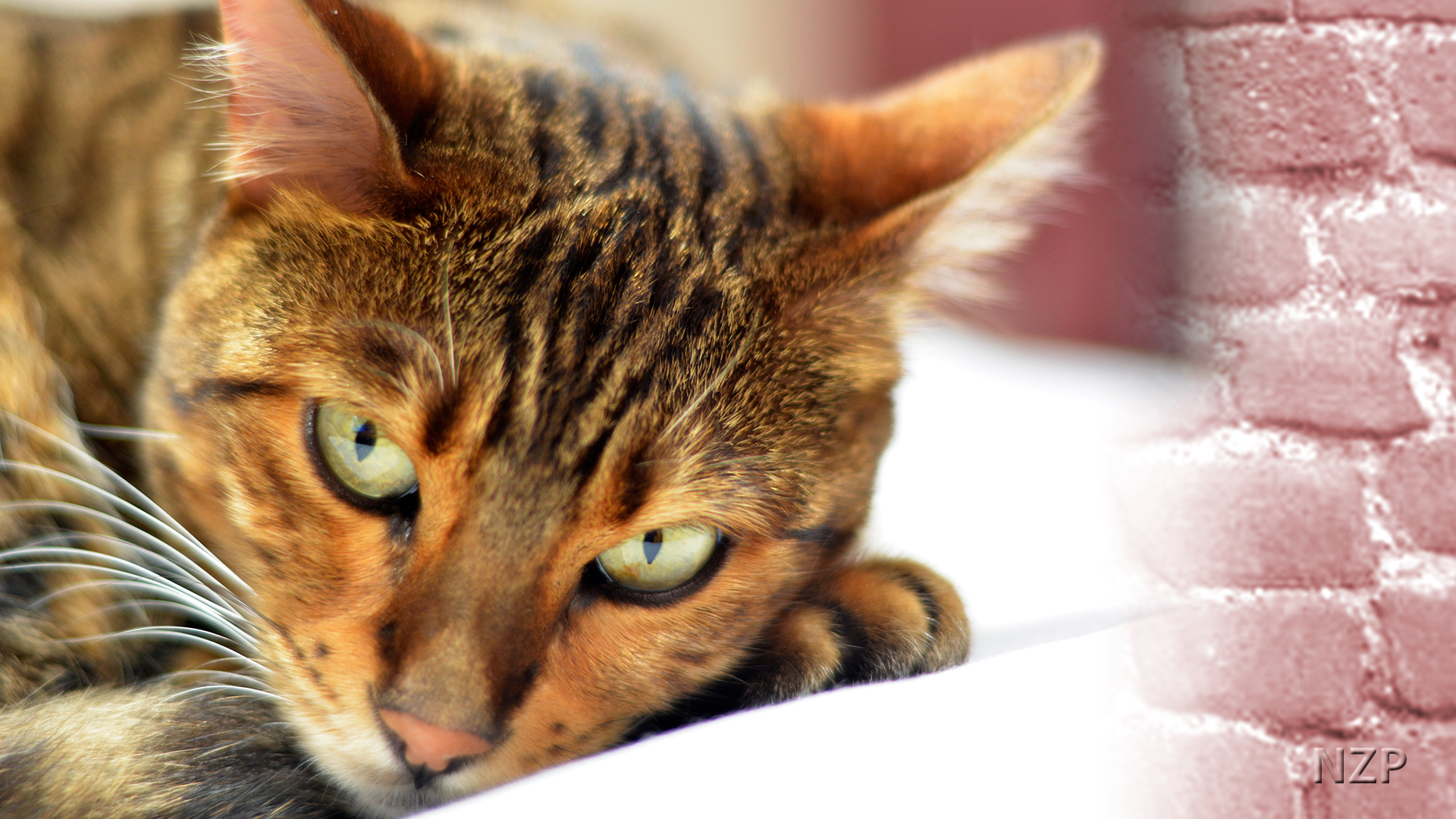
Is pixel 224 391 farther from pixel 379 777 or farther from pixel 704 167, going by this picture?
pixel 704 167

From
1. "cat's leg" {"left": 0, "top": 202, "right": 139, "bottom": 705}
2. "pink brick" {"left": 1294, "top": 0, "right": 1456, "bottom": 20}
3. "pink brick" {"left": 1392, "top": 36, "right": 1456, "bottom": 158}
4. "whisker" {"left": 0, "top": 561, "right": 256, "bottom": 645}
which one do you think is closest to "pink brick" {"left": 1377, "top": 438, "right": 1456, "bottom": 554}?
"pink brick" {"left": 1392, "top": 36, "right": 1456, "bottom": 158}

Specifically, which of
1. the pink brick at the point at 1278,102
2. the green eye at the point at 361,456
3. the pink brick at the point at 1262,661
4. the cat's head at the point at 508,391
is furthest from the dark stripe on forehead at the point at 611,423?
the pink brick at the point at 1278,102

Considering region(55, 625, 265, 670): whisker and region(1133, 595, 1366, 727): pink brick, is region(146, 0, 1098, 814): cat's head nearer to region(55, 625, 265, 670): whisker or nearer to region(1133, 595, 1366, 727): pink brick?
region(55, 625, 265, 670): whisker

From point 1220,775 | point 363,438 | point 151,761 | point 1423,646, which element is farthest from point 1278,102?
point 151,761

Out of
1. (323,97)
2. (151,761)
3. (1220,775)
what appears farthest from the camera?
(1220,775)

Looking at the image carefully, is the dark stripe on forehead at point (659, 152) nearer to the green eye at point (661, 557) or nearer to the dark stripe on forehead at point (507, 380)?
the dark stripe on forehead at point (507, 380)
